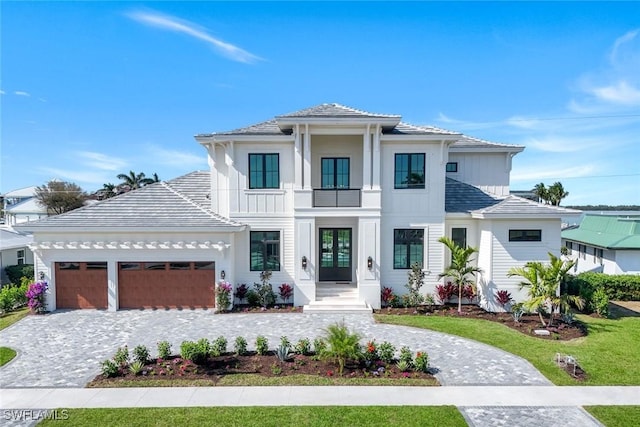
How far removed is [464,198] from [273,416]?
1239cm

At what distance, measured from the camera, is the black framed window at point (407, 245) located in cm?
1434

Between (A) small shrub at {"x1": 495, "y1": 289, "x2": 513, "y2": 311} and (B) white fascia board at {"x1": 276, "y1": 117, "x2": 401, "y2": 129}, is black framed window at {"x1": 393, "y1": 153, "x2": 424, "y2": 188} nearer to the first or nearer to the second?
(B) white fascia board at {"x1": 276, "y1": 117, "x2": 401, "y2": 129}

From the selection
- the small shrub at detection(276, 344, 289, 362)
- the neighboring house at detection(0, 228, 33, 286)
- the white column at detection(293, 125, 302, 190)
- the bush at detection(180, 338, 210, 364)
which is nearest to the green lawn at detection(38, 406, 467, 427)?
the bush at detection(180, 338, 210, 364)

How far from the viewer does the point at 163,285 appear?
45.1ft

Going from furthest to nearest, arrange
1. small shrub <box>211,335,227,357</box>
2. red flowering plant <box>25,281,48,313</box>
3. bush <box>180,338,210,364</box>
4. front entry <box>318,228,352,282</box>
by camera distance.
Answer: front entry <box>318,228,352,282</box>
red flowering plant <box>25,281,48,313</box>
small shrub <box>211,335,227,357</box>
bush <box>180,338,210,364</box>

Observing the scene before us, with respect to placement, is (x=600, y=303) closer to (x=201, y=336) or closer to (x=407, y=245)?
(x=407, y=245)

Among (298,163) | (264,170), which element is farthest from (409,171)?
(264,170)

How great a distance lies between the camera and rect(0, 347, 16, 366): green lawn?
898 centimetres

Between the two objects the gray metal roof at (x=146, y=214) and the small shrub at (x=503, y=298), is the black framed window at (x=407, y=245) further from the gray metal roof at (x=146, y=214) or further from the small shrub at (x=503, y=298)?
the gray metal roof at (x=146, y=214)

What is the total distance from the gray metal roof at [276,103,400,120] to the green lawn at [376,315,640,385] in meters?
7.84

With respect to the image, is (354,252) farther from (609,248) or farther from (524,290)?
(609,248)

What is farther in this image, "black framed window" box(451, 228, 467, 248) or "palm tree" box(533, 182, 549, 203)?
"palm tree" box(533, 182, 549, 203)

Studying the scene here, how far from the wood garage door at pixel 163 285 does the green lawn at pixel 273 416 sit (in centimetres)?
710

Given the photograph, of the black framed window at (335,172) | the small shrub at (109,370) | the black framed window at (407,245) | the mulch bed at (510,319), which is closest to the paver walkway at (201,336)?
the small shrub at (109,370)
